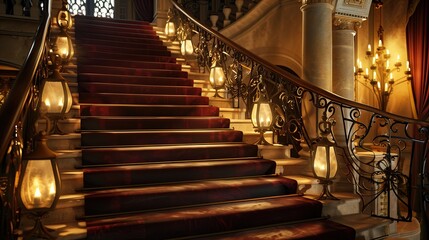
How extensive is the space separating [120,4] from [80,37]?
25.9 ft

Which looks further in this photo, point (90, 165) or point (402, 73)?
point (402, 73)

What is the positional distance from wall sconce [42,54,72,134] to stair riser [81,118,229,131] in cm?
46

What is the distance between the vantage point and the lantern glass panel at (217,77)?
→ 6148 millimetres

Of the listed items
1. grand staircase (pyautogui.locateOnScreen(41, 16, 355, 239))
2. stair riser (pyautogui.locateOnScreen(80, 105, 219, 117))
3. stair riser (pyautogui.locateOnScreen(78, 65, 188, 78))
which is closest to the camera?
grand staircase (pyautogui.locateOnScreen(41, 16, 355, 239))

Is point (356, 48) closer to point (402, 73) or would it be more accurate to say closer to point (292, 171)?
point (402, 73)

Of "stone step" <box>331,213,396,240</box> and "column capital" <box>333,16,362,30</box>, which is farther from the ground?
"column capital" <box>333,16,362,30</box>

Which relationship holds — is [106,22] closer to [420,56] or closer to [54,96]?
[54,96]

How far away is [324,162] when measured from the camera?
4.12m

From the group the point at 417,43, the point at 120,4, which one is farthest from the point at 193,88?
the point at 120,4

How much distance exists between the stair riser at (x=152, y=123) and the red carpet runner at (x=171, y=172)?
0.04 feet

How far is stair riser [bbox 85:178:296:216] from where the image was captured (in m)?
3.50

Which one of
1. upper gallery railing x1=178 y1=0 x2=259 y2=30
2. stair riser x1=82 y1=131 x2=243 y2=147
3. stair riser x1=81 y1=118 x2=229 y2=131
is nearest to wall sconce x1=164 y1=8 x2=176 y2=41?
upper gallery railing x1=178 y1=0 x2=259 y2=30

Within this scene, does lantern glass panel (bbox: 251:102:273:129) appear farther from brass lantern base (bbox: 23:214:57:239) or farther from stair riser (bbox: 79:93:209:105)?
brass lantern base (bbox: 23:214:57:239)

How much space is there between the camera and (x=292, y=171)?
502 cm
